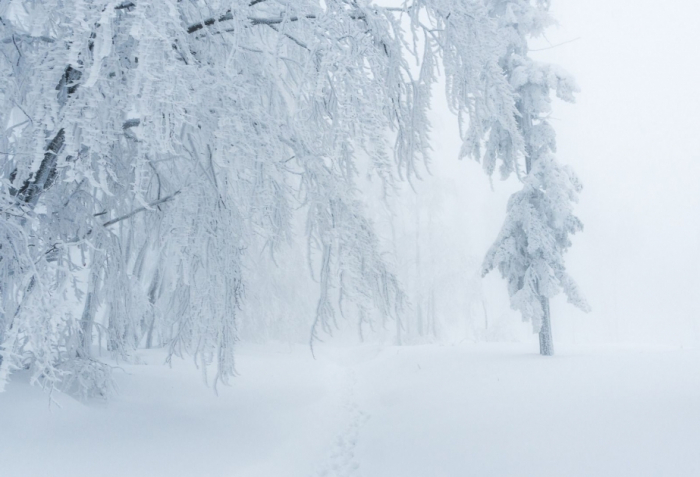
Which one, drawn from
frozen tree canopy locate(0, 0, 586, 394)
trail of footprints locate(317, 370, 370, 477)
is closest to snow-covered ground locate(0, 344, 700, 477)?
trail of footprints locate(317, 370, 370, 477)

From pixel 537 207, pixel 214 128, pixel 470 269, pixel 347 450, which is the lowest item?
pixel 347 450

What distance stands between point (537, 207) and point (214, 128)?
8.89 meters

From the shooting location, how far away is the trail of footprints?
16.7 feet

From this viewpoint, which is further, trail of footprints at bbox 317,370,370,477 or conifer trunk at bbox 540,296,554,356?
conifer trunk at bbox 540,296,554,356

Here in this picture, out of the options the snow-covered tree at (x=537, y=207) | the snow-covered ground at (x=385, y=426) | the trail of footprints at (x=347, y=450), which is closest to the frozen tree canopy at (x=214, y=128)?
the snow-covered ground at (x=385, y=426)

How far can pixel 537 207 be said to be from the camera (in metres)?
10.4

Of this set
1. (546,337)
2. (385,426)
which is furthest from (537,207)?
(385,426)

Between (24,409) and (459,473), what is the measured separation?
4.51 m

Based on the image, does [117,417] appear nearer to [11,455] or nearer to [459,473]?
[11,455]

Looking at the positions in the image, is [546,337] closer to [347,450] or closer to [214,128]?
[347,450]

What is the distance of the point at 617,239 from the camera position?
123 ft

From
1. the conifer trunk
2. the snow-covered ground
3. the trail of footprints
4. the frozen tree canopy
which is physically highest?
the frozen tree canopy

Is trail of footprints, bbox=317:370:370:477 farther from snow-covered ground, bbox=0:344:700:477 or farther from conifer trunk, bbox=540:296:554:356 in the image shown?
conifer trunk, bbox=540:296:554:356

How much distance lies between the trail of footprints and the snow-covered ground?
3cm
